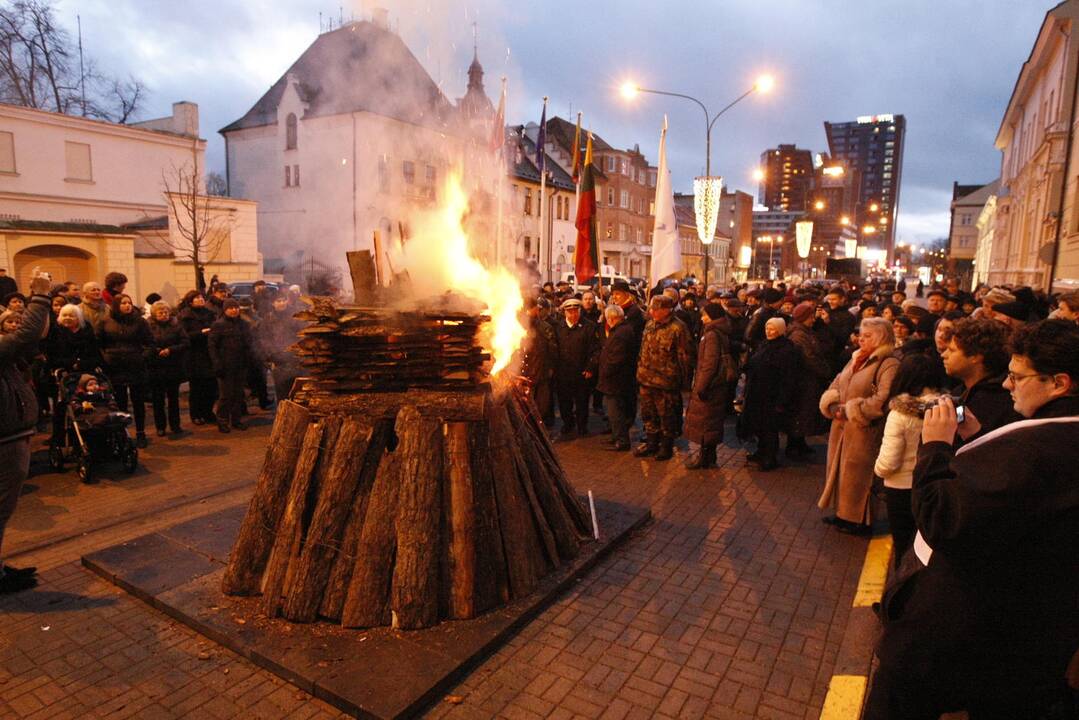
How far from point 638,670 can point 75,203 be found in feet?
107

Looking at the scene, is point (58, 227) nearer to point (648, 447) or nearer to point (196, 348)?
point (196, 348)

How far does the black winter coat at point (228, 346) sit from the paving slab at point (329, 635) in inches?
174

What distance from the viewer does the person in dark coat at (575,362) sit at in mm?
9523

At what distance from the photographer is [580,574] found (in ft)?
16.3

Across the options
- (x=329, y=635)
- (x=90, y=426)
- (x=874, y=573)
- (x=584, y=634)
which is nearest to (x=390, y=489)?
(x=329, y=635)

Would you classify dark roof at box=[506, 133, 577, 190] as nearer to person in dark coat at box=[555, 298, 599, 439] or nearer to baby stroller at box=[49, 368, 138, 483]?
person in dark coat at box=[555, 298, 599, 439]

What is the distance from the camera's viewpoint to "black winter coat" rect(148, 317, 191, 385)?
8.85 metres

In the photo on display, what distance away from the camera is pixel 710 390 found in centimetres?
776

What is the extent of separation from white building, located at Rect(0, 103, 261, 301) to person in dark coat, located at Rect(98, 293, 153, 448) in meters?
19.9

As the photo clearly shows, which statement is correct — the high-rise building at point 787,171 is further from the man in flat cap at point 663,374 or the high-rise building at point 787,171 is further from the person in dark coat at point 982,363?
the person in dark coat at point 982,363

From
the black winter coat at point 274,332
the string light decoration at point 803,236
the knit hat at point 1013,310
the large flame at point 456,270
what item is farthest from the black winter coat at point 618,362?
the string light decoration at point 803,236

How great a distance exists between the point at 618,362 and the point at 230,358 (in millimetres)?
5633

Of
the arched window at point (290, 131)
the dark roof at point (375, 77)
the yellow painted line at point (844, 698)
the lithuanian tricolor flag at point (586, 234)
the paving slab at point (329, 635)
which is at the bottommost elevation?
the yellow painted line at point (844, 698)

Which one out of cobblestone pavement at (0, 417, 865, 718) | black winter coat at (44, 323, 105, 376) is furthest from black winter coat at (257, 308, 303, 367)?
cobblestone pavement at (0, 417, 865, 718)
